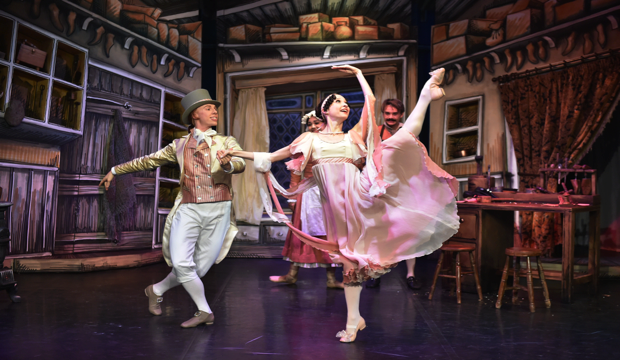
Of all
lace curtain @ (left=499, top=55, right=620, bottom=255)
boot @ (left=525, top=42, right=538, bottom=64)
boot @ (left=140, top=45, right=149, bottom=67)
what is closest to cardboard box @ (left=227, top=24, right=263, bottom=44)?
boot @ (left=140, top=45, right=149, bottom=67)

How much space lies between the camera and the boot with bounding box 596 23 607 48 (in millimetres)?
5504

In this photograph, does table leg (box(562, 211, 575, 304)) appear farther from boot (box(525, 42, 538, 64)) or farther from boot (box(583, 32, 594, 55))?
boot (box(525, 42, 538, 64))

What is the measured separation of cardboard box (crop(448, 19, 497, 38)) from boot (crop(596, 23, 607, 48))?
4.41 ft

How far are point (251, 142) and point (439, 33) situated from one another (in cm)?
308

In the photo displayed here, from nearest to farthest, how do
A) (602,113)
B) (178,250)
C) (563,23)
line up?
(178,250) → (602,113) → (563,23)

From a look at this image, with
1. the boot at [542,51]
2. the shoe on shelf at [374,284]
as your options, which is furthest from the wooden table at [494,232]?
the boot at [542,51]

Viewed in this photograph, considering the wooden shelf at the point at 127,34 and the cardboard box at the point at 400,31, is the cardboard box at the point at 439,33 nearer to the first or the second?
the cardboard box at the point at 400,31

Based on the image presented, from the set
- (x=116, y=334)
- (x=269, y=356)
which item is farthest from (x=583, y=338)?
(x=116, y=334)

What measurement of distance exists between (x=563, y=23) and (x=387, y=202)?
414cm

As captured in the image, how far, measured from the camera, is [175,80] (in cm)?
700

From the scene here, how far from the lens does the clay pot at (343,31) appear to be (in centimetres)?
735

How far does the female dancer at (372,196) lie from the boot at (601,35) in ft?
11.7

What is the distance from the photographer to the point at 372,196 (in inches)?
118

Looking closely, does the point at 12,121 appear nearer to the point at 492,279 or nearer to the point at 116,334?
the point at 116,334
